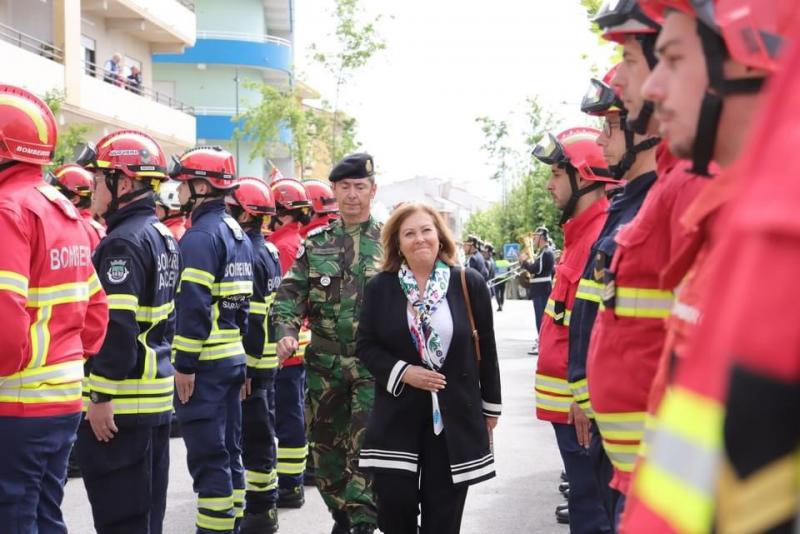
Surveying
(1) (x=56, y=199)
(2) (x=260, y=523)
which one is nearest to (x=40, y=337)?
(1) (x=56, y=199)

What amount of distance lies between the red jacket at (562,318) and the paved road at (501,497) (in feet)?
5.94

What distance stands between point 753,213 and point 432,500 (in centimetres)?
491

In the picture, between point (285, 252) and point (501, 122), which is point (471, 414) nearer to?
point (285, 252)

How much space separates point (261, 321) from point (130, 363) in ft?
10.8

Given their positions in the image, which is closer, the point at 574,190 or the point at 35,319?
→ the point at 35,319

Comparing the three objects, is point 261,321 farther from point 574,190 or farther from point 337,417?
point 574,190

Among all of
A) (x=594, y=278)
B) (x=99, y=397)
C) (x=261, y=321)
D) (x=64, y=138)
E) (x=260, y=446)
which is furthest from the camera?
(x=64, y=138)

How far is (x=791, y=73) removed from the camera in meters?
1.14

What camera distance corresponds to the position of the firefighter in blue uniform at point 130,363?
5793mm

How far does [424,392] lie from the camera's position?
5781 millimetres

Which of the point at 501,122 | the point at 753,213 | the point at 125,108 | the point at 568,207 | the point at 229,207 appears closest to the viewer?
the point at 753,213

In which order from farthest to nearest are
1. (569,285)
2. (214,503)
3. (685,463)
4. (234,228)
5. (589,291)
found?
1. (234,228)
2. (214,503)
3. (569,285)
4. (589,291)
5. (685,463)

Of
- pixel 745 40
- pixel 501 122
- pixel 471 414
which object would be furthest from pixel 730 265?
pixel 501 122

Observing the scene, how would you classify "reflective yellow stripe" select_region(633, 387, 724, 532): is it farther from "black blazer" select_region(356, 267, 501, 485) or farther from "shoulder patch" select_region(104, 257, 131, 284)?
"shoulder patch" select_region(104, 257, 131, 284)
